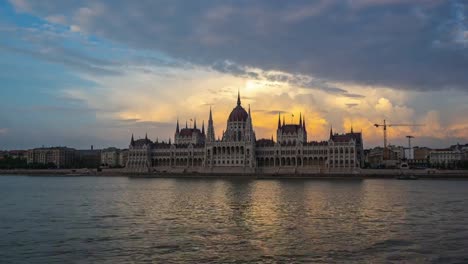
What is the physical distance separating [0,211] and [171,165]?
10196 centimetres

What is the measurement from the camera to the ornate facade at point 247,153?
119 meters

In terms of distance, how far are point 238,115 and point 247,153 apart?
550 inches

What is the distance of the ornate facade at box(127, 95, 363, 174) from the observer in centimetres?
11912

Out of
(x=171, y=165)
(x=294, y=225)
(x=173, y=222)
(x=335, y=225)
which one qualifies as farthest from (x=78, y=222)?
(x=171, y=165)

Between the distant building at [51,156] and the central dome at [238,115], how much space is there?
74869mm

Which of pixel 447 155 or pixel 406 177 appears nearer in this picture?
pixel 406 177

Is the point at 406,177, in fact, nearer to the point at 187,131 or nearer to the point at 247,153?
the point at 247,153

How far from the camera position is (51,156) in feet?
608

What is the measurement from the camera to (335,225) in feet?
95.3

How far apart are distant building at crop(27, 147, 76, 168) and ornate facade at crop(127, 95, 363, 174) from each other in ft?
168

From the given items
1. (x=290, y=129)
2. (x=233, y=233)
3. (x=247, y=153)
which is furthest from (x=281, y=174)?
(x=233, y=233)

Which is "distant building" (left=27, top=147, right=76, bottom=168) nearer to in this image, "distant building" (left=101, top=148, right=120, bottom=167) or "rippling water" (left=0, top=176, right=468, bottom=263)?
"distant building" (left=101, top=148, right=120, bottom=167)

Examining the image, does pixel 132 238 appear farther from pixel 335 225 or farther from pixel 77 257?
pixel 335 225

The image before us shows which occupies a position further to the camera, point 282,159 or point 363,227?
point 282,159
